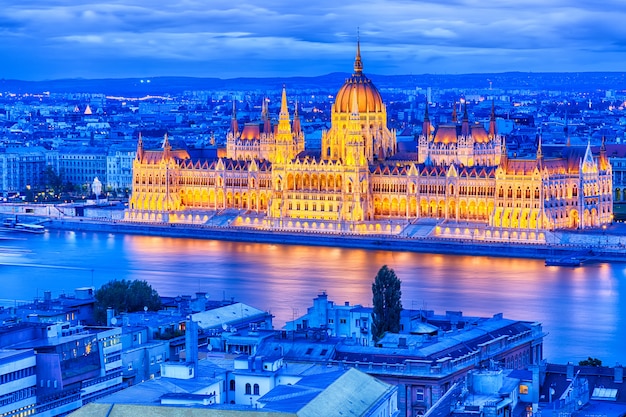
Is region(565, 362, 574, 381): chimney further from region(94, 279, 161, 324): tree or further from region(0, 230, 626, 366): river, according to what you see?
region(94, 279, 161, 324): tree

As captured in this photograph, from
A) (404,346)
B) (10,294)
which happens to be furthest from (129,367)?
(10,294)

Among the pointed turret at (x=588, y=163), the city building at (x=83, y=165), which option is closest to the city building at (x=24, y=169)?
the city building at (x=83, y=165)

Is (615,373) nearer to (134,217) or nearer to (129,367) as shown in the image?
(129,367)

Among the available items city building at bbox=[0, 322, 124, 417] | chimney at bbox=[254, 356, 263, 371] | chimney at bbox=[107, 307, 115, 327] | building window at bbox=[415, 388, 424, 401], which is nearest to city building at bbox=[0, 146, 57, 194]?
chimney at bbox=[107, 307, 115, 327]

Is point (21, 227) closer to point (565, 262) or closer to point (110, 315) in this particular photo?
point (565, 262)

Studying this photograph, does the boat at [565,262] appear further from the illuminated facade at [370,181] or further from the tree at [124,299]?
the tree at [124,299]
